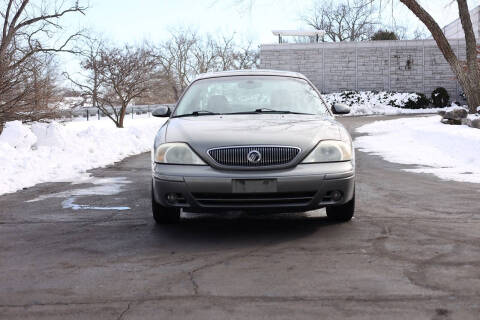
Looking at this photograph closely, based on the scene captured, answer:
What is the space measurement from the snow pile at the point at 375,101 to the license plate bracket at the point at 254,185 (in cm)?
3272

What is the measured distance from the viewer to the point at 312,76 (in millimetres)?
41875

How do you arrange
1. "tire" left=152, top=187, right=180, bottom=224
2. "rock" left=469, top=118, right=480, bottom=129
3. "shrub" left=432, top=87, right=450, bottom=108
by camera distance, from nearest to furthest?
"tire" left=152, top=187, right=180, bottom=224
"rock" left=469, top=118, right=480, bottom=129
"shrub" left=432, top=87, right=450, bottom=108

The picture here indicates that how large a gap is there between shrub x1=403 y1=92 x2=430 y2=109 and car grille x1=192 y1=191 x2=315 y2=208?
3487cm

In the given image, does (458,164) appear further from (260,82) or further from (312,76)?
(312,76)

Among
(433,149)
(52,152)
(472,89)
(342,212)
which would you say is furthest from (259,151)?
(472,89)

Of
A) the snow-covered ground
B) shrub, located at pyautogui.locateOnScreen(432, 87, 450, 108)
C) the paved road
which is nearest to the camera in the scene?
the paved road

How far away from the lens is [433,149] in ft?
43.9

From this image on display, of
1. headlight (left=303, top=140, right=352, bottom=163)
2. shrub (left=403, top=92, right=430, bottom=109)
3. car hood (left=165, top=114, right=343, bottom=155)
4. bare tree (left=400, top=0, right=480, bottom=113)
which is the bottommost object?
headlight (left=303, top=140, right=352, bottom=163)

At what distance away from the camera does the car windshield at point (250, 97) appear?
617 cm

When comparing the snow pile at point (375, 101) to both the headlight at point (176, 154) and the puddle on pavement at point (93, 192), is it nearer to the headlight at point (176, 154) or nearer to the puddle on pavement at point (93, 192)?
the puddle on pavement at point (93, 192)

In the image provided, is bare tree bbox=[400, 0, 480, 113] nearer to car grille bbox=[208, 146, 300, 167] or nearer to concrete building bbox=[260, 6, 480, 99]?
car grille bbox=[208, 146, 300, 167]

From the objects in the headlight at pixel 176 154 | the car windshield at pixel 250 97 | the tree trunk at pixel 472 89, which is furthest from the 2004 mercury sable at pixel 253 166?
the tree trunk at pixel 472 89

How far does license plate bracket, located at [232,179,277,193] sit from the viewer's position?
190 inches

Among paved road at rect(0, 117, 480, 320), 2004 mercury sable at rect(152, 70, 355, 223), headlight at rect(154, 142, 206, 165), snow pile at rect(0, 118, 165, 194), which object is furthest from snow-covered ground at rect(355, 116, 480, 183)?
snow pile at rect(0, 118, 165, 194)
